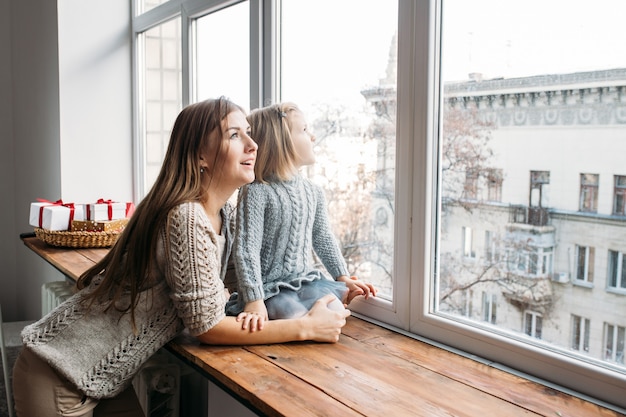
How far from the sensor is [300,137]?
5.09ft

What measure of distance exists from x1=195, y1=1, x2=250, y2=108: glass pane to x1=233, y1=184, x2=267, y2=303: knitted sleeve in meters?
0.65

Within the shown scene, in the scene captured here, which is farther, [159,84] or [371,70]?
[159,84]

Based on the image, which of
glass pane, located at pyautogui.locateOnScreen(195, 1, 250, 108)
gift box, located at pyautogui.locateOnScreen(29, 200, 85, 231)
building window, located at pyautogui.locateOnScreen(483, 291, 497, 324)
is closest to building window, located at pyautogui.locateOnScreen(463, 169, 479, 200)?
building window, located at pyautogui.locateOnScreen(483, 291, 497, 324)

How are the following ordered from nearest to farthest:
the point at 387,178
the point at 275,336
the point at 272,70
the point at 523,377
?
the point at 523,377, the point at 275,336, the point at 387,178, the point at 272,70

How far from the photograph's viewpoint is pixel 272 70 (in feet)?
6.48

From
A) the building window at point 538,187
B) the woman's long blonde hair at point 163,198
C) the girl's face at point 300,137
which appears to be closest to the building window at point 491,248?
the building window at point 538,187

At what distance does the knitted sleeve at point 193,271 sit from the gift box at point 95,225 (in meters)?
1.20

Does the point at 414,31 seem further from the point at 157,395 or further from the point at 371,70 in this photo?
the point at 157,395

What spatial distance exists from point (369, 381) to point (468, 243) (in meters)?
0.39

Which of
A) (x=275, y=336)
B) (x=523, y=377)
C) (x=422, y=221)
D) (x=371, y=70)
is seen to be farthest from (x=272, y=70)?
(x=523, y=377)

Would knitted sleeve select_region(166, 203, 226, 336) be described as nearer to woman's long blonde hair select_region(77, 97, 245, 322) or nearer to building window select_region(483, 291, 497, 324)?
woman's long blonde hair select_region(77, 97, 245, 322)

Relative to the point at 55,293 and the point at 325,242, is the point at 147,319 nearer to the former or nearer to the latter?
the point at 325,242

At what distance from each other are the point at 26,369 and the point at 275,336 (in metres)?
0.61

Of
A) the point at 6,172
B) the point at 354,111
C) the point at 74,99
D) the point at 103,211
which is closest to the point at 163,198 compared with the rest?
the point at 354,111
